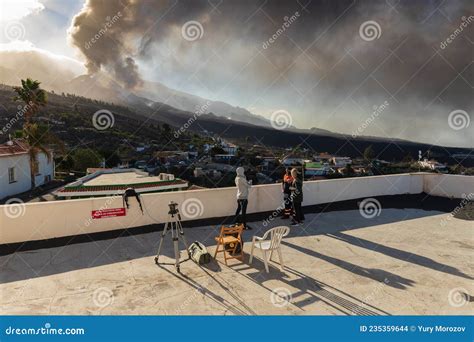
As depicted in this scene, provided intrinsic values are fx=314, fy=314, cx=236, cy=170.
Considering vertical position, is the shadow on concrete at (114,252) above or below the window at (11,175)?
above

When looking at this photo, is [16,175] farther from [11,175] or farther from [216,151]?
[216,151]

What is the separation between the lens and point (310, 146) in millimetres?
69625

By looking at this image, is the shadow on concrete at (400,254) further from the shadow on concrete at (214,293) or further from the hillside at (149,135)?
the hillside at (149,135)

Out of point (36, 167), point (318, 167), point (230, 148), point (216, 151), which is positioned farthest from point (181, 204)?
point (230, 148)

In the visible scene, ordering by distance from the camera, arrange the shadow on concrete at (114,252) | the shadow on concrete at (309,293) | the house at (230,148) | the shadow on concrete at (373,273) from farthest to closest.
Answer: the house at (230,148) → the shadow on concrete at (114,252) → the shadow on concrete at (373,273) → the shadow on concrete at (309,293)

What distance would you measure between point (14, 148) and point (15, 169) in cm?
277

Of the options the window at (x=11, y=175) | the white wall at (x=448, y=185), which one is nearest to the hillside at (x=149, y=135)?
the window at (x=11, y=175)

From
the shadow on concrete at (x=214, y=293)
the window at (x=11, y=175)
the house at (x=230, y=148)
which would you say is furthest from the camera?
the house at (x=230, y=148)

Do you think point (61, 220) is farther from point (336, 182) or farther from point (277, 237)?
point (336, 182)

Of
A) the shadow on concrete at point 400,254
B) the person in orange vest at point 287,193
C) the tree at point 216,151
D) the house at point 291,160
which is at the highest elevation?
the tree at point 216,151

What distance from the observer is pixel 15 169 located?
3291 cm

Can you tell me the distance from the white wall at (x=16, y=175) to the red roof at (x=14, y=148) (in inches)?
17.5

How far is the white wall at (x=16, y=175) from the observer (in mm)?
29875

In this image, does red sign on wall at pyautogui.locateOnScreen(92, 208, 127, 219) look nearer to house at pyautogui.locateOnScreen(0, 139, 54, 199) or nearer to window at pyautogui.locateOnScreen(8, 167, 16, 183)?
house at pyautogui.locateOnScreen(0, 139, 54, 199)
